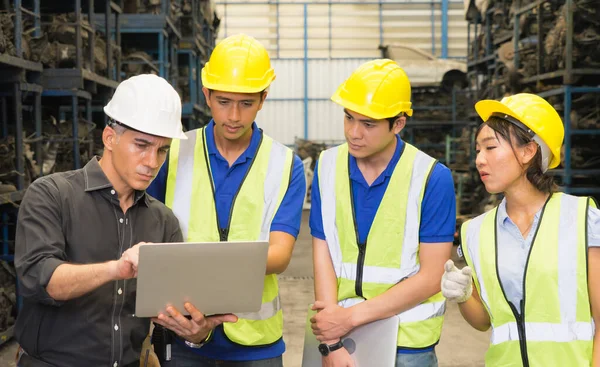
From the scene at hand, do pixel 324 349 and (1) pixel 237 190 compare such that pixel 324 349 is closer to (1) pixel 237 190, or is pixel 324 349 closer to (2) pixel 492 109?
(1) pixel 237 190

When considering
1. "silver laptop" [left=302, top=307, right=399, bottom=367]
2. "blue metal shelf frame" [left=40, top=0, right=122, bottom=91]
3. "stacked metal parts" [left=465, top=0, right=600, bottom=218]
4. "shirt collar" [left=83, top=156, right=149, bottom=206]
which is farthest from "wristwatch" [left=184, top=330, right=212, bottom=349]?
"stacked metal parts" [left=465, top=0, right=600, bottom=218]

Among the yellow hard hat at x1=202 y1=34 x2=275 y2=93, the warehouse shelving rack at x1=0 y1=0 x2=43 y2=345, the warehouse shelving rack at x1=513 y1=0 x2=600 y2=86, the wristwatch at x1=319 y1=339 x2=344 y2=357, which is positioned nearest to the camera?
the wristwatch at x1=319 y1=339 x2=344 y2=357

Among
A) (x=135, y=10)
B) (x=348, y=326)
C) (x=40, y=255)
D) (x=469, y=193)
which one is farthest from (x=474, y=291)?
(x=469, y=193)

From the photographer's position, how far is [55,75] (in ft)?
22.6

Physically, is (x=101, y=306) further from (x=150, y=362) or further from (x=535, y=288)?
(x=535, y=288)

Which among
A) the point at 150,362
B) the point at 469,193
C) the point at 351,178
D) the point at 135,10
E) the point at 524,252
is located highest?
Answer: the point at 135,10

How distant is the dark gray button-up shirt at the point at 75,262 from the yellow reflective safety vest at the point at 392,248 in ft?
2.78

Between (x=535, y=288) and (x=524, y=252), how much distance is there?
0.44 ft

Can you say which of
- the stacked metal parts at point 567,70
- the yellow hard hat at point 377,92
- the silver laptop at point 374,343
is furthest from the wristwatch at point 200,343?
the stacked metal parts at point 567,70

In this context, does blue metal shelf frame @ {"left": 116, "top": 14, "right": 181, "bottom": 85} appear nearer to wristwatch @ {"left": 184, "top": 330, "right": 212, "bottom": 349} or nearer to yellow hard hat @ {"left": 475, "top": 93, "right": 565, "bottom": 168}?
wristwatch @ {"left": 184, "top": 330, "right": 212, "bottom": 349}

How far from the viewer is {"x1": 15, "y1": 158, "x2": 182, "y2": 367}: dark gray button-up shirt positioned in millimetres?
2221

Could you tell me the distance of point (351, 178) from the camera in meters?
2.89

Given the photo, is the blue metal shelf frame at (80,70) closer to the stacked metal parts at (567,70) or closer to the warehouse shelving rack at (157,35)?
the warehouse shelving rack at (157,35)

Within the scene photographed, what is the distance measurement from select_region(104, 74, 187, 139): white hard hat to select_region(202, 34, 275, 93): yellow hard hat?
369 millimetres
